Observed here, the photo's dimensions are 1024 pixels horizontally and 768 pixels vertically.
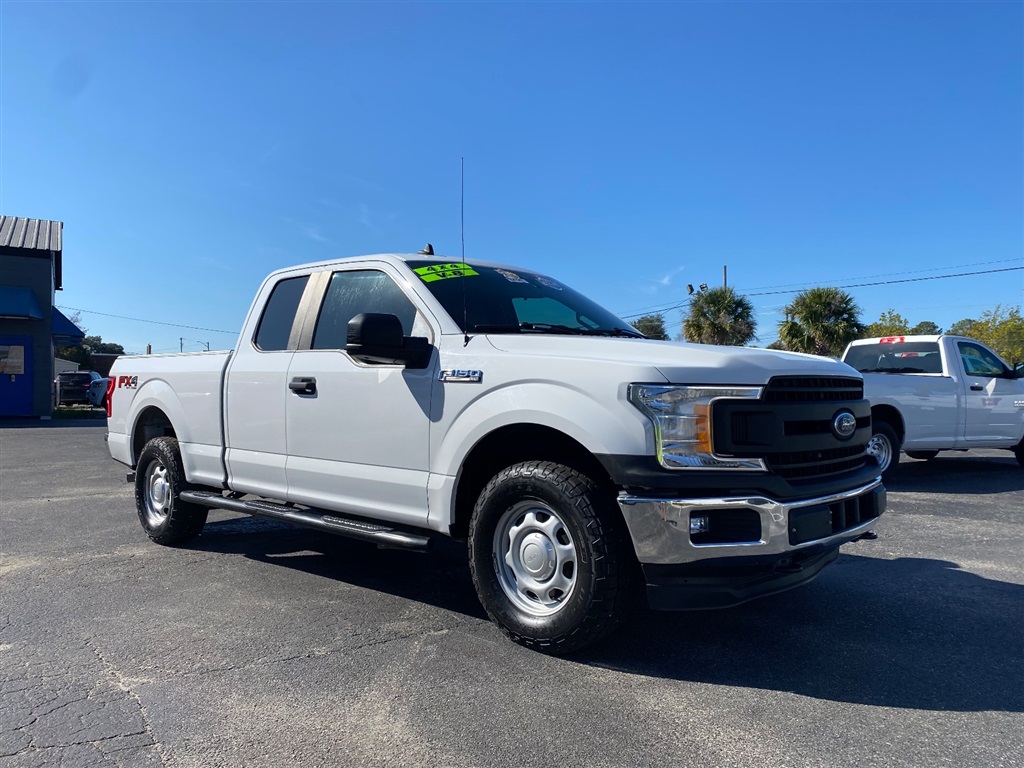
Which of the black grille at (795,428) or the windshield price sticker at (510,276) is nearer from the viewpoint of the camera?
the black grille at (795,428)

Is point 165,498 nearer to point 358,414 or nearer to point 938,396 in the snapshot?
point 358,414

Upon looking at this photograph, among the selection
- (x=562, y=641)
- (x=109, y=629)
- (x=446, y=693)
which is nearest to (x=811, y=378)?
(x=562, y=641)

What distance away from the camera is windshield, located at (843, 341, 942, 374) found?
9953mm

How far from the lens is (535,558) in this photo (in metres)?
3.58

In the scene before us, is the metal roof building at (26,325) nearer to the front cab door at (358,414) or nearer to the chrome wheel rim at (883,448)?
the front cab door at (358,414)

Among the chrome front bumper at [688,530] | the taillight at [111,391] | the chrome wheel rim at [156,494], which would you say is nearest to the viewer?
the chrome front bumper at [688,530]

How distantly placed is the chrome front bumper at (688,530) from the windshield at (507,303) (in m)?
1.49

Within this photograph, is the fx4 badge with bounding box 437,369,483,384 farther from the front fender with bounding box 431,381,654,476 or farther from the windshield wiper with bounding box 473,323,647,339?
the windshield wiper with bounding box 473,323,647,339

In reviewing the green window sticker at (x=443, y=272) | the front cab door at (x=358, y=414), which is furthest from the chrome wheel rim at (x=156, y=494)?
the green window sticker at (x=443, y=272)

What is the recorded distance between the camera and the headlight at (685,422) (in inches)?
125

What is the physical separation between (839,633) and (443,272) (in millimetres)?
2970

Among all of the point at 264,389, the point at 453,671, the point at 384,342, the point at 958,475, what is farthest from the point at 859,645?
the point at 958,475

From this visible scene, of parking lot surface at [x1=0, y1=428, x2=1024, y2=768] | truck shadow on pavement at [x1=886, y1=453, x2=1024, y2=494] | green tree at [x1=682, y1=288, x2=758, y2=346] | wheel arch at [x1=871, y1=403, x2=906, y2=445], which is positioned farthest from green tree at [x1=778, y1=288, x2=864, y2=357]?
parking lot surface at [x1=0, y1=428, x2=1024, y2=768]

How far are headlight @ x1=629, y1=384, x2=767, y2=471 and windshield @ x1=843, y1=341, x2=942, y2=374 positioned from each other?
758cm
